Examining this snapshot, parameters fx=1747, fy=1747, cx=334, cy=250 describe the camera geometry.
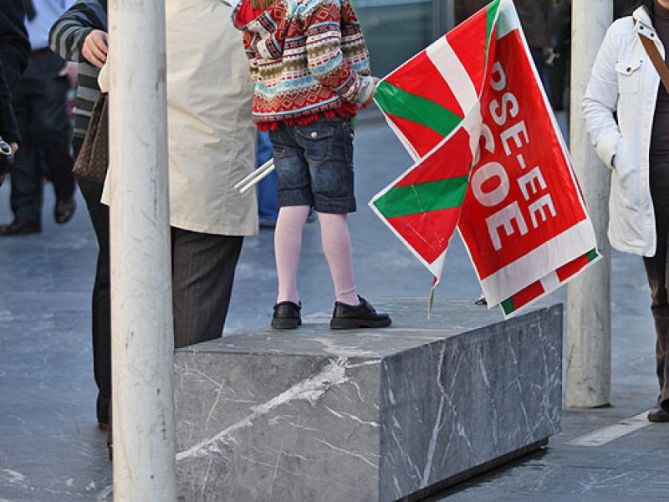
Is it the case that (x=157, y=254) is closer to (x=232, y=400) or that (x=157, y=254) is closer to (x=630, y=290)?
(x=232, y=400)

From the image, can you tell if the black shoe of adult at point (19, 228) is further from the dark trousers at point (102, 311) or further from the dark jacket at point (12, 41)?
the dark trousers at point (102, 311)

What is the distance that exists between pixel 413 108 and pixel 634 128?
4.38 feet

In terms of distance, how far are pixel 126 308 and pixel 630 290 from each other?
5845mm

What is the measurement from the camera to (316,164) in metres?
5.57

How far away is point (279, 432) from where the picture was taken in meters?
5.19

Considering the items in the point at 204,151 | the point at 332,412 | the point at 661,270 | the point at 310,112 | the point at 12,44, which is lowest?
the point at 332,412

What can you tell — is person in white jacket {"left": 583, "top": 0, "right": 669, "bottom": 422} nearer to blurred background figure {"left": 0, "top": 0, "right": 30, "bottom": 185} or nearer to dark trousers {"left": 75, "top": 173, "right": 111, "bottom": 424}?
dark trousers {"left": 75, "top": 173, "right": 111, "bottom": 424}

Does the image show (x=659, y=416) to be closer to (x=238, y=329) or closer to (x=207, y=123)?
(x=207, y=123)

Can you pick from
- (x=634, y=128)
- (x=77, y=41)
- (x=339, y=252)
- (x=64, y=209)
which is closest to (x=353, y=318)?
(x=339, y=252)

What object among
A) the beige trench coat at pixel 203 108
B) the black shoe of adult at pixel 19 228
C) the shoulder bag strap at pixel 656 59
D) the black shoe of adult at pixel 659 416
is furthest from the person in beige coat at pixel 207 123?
the black shoe of adult at pixel 19 228

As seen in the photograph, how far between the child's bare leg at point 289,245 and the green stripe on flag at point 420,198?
1.58 feet

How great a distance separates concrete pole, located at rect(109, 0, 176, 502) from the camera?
14.3 ft

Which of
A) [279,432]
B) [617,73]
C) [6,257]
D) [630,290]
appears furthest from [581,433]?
[6,257]

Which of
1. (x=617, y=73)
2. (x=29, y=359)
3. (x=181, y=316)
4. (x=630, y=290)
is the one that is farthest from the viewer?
(x=630, y=290)
